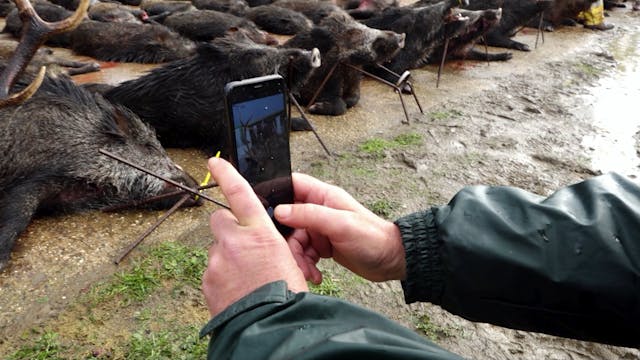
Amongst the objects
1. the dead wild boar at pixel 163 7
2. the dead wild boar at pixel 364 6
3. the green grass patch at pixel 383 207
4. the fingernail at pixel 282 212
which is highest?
A: the fingernail at pixel 282 212

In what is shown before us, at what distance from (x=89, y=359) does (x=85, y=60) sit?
6373 mm

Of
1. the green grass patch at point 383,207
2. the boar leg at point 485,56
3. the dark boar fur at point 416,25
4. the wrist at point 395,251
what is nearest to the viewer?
the wrist at point 395,251

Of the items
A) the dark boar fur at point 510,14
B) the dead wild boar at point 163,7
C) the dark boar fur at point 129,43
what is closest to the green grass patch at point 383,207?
the dark boar fur at point 129,43

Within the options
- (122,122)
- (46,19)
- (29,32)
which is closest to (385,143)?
(122,122)

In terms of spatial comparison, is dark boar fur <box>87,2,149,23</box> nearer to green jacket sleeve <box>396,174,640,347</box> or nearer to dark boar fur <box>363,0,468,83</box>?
dark boar fur <box>363,0,468,83</box>

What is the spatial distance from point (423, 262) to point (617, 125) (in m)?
6.12

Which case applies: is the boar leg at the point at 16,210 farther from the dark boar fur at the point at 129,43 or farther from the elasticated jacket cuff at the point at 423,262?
the dark boar fur at the point at 129,43

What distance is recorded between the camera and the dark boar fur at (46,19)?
7777mm

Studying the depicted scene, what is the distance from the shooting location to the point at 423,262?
5.49 ft

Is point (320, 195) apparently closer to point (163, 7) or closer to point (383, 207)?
point (383, 207)

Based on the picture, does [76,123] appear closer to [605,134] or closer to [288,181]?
[288,181]

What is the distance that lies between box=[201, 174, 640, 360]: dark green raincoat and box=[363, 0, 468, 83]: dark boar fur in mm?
6128

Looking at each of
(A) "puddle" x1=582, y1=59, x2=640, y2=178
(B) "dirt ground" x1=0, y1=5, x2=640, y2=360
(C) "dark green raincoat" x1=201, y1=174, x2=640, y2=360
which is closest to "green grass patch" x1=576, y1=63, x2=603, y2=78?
(B) "dirt ground" x1=0, y1=5, x2=640, y2=360

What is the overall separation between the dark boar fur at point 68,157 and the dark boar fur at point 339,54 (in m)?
2.53
